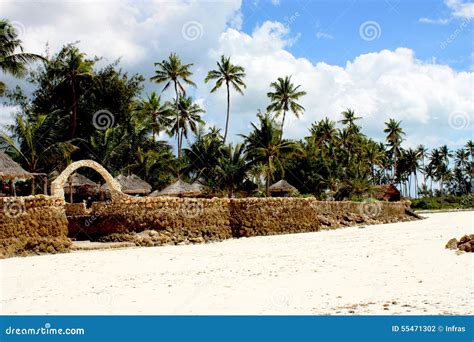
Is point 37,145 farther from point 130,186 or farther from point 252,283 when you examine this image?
point 252,283

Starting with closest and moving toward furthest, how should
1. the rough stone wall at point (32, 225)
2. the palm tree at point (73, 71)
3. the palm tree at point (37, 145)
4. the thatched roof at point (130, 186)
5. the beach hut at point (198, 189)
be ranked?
1. the rough stone wall at point (32, 225)
2. the palm tree at point (37, 145)
3. the thatched roof at point (130, 186)
4. the beach hut at point (198, 189)
5. the palm tree at point (73, 71)

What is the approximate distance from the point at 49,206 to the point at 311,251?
7.87 metres

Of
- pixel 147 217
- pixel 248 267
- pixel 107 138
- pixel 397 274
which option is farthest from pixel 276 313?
pixel 107 138

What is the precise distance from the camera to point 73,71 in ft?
118

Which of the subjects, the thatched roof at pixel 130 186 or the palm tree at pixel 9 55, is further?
the thatched roof at pixel 130 186

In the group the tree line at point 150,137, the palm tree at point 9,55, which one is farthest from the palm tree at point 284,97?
the palm tree at point 9,55

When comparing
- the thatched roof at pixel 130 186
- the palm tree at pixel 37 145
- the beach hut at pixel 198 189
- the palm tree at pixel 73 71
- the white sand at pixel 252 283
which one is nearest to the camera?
the white sand at pixel 252 283

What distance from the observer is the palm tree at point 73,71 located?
3594 cm

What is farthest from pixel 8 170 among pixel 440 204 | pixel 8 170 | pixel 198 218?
pixel 440 204

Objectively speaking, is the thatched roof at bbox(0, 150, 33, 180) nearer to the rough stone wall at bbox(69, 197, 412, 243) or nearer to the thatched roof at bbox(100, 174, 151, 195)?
the rough stone wall at bbox(69, 197, 412, 243)

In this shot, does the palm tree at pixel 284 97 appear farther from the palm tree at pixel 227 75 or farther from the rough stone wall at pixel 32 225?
the rough stone wall at pixel 32 225

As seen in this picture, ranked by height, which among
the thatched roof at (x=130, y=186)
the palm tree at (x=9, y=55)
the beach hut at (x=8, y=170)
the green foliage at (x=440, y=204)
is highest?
the palm tree at (x=9, y=55)

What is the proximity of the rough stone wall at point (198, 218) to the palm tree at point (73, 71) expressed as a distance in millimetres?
19620

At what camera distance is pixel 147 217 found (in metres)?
17.6
